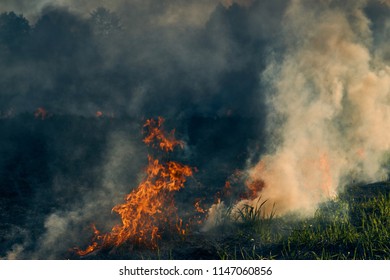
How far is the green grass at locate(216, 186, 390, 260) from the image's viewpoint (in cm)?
705

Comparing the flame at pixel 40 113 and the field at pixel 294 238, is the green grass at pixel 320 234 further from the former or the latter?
the flame at pixel 40 113

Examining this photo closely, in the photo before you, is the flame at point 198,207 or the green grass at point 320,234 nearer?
the green grass at point 320,234

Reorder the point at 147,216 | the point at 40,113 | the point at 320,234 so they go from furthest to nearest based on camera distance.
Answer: the point at 40,113, the point at 147,216, the point at 320,234

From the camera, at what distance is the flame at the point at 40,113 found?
16.8m

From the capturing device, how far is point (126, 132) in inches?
631

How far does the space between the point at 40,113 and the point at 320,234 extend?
1317 cm

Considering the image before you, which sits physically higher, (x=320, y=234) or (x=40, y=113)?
(x=40, y=113)

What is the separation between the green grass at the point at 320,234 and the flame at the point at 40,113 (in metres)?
10.8

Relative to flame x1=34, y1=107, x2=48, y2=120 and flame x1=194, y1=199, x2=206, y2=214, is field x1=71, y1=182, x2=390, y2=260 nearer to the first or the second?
flame x1=194, y1=199, x2=206, y2=214

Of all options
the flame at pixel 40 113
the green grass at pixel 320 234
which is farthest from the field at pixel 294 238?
the flame at pixel 40 113

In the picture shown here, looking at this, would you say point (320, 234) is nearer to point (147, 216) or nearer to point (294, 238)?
point (294, 238)

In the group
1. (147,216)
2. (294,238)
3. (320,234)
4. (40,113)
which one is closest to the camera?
A: (294,238)

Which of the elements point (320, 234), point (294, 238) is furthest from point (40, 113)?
point (320, 234)

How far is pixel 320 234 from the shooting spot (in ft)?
25.1
